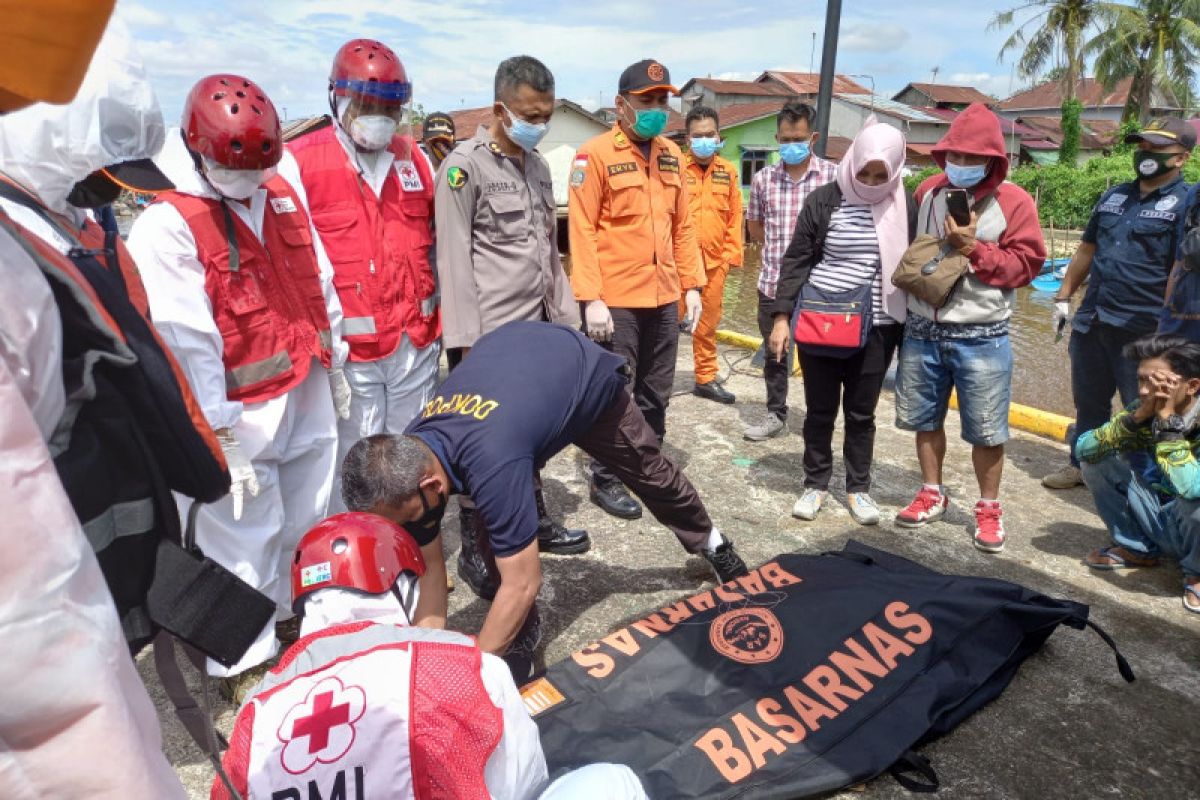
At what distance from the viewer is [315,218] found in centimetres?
311

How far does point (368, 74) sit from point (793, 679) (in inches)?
102

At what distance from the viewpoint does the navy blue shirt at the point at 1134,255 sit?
3816 millimetres

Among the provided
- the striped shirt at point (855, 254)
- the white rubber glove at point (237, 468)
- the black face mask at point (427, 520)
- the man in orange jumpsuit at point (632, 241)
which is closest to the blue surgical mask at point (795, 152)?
the man in orange jumpsuit at point (632, 241)

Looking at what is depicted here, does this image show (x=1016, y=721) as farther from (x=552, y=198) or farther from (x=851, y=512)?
(x=552, y=198)

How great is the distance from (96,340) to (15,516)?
1.34ft

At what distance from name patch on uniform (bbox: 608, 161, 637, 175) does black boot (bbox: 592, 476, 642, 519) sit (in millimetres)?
1544

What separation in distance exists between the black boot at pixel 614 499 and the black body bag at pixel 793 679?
3.81ft

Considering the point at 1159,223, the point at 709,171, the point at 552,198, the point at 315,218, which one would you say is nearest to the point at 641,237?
the point at 552,198

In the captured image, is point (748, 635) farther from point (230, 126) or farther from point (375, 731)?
point (230, 126)

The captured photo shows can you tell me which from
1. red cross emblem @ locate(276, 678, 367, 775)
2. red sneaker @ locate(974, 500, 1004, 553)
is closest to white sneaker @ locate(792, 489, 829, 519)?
red sneaker @ locate(974, 500, 1004, 553)

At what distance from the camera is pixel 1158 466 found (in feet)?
10.6

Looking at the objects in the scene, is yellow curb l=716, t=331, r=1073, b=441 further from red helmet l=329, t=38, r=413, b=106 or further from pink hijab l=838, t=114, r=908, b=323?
red helmet l=329, t=38, r=413, b=106

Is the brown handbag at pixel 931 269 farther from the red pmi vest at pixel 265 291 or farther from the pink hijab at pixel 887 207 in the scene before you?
the red pmi vest at pixel 265 291

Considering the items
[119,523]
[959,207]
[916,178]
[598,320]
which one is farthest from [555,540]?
[916,178]
